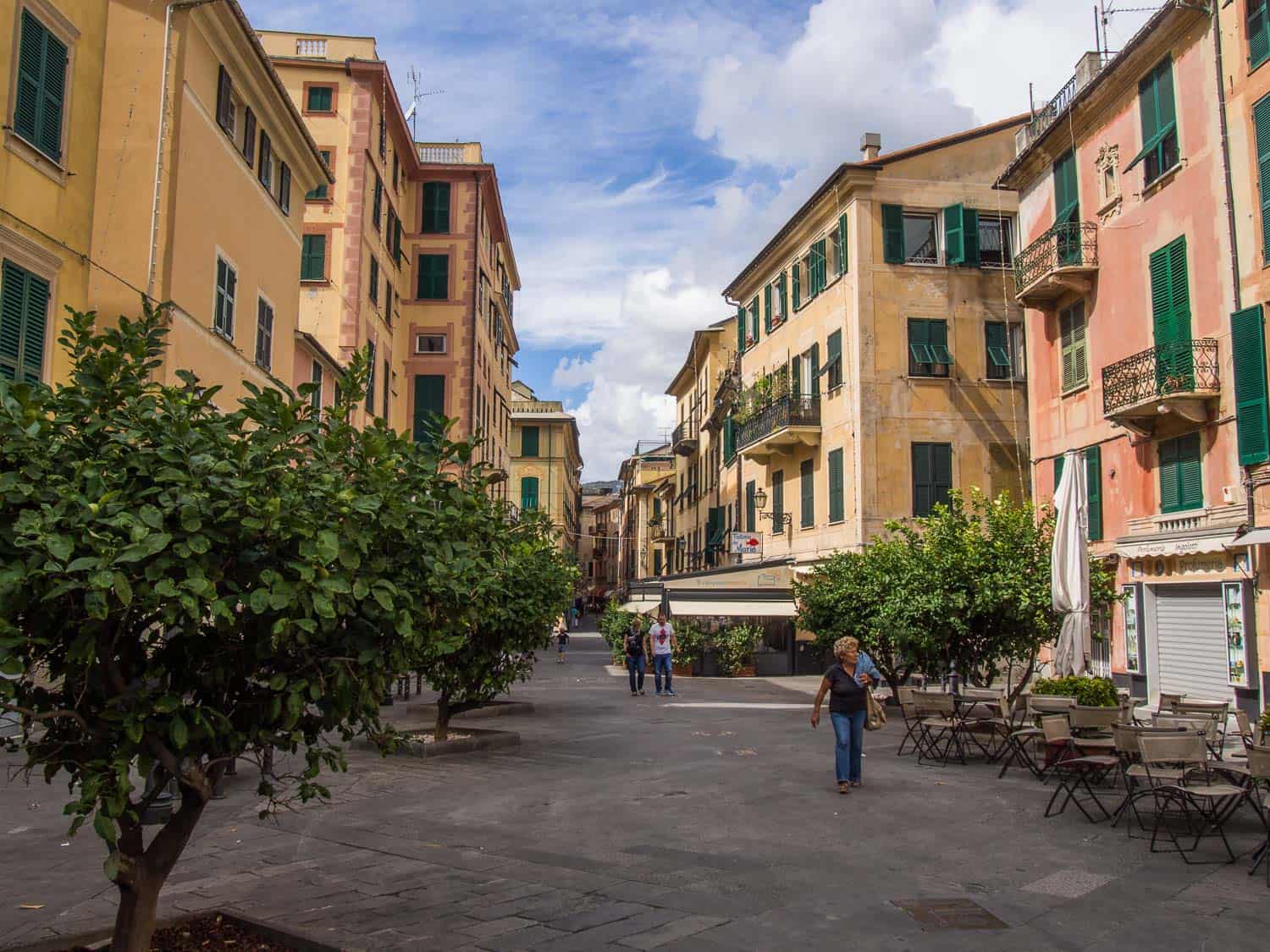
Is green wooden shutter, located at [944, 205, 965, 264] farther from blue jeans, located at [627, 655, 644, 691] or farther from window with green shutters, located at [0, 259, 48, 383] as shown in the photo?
window with green shutters, located at [0, 259, 48, 383]

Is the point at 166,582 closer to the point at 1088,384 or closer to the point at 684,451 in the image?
the point at 1088,384

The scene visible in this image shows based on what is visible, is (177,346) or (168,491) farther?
(177,346)

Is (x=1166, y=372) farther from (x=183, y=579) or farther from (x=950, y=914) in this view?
(x=183, y=579)

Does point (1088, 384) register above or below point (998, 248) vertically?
below

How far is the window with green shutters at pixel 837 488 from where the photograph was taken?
29.0 m

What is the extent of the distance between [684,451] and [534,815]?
151 ft

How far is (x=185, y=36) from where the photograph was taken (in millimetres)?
15227

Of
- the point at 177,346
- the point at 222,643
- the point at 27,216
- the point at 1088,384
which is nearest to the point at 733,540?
the point at 1088,384

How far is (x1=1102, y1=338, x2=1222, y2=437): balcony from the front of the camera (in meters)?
17.5

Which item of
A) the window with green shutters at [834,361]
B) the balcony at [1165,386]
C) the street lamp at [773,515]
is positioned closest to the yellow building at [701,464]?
the street lamp at [773,515]

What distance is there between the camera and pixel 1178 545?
1794cm

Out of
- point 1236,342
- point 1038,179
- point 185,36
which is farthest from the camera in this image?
point 1038,179

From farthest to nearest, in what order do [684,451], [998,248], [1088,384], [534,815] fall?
[684,451] → [998,248] → [1088,384] → [534,815]

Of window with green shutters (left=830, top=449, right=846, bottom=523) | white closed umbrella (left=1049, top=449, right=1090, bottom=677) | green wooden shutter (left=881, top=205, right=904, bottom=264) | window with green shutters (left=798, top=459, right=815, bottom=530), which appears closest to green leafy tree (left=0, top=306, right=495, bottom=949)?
white closed umbrella (left=1049, top=449, right=1090, bottom=677)
